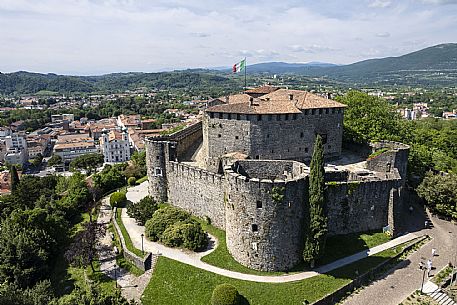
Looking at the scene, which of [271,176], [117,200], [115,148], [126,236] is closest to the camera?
[271,176]

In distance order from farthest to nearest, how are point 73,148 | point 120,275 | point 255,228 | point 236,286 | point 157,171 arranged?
point 73,148
point 157,171
point 120,275
point 255,228
point 236,286

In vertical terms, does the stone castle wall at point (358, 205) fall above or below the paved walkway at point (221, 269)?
above

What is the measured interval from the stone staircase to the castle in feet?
24.0

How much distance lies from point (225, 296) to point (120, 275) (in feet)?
37.8

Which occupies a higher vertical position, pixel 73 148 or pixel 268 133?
pixel 268 133

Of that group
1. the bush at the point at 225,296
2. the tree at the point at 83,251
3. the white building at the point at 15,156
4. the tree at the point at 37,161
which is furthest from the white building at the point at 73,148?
the bush at the point at 225,296

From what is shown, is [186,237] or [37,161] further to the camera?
[37,161]

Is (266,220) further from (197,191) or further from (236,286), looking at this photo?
(197,191)

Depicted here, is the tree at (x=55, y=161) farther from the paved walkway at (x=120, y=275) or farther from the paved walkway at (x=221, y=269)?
the paved walkway at (x=221, y=269)

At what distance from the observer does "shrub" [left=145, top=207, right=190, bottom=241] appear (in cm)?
3488

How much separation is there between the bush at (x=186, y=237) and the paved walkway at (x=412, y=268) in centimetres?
1331

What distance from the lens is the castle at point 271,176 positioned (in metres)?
27.9

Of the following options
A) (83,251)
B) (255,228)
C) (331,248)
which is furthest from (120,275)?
(331,248)

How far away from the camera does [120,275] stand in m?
31.5
